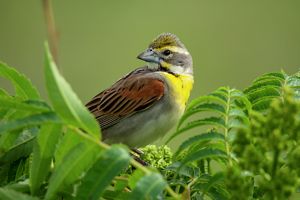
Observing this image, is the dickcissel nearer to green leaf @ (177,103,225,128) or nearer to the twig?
the twig

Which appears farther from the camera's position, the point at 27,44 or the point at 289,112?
the point at 27,44

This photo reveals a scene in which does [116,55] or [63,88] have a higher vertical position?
[116,55]

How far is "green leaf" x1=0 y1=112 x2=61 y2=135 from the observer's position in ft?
6.39

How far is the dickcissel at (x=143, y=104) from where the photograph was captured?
14.0 ft

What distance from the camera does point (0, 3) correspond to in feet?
34.2

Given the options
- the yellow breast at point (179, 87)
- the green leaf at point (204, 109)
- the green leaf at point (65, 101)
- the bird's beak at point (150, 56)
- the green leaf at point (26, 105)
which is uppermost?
the bird's beak at point (150, 56)

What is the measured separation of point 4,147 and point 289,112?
33.7 inches

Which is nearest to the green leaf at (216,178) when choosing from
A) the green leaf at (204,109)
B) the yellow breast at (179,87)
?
the green leaf at (204,109)

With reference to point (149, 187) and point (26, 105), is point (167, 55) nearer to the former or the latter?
point (26, 105)

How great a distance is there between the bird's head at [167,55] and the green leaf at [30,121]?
2.70m

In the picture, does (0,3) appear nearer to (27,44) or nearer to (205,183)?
(27,44)

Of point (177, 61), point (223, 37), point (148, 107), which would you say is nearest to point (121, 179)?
point (148, 107)

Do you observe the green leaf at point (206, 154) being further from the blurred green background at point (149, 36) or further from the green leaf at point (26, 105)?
the blurred green background at point (149, 36)

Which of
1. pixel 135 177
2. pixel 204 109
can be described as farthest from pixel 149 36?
pixel 135 177
